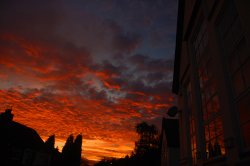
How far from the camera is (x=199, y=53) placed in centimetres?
905

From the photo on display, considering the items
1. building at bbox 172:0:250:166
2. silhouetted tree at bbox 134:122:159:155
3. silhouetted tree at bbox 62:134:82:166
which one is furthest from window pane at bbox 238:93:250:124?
silhouetted tree at bbox 62:134:82:166

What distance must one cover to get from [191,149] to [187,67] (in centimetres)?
393

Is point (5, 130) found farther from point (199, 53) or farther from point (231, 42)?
point (231, 42)

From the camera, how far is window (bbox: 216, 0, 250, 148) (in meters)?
4.88

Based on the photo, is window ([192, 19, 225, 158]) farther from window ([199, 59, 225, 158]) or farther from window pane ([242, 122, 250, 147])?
window pane ([242, 122, 250, 147])

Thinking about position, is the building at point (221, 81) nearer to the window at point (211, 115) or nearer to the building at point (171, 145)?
the window at point (211, 115)

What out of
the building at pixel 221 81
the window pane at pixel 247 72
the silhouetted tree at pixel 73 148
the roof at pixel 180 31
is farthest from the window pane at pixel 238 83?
the silhouetted tree at pixel 73 148

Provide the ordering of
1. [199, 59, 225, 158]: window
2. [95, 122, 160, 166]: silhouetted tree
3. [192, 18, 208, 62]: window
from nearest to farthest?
[199, 59, 225, 158]: window < [192, 18, 208, 62]: window < [95, 122, 160, 166]: silhouetted tree

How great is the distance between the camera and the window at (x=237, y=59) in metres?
4.88

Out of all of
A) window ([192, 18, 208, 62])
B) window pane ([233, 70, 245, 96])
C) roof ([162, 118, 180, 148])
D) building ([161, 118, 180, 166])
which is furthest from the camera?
roof ([162, 118, 180, 148])

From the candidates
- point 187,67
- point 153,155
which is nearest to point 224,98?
point 187,67

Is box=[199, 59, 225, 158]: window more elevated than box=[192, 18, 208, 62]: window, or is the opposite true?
box=[192, 18, 208, 62]: window

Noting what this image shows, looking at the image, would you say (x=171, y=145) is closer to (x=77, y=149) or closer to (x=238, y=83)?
(x=238, y=83)

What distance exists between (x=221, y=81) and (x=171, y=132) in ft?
67.6
